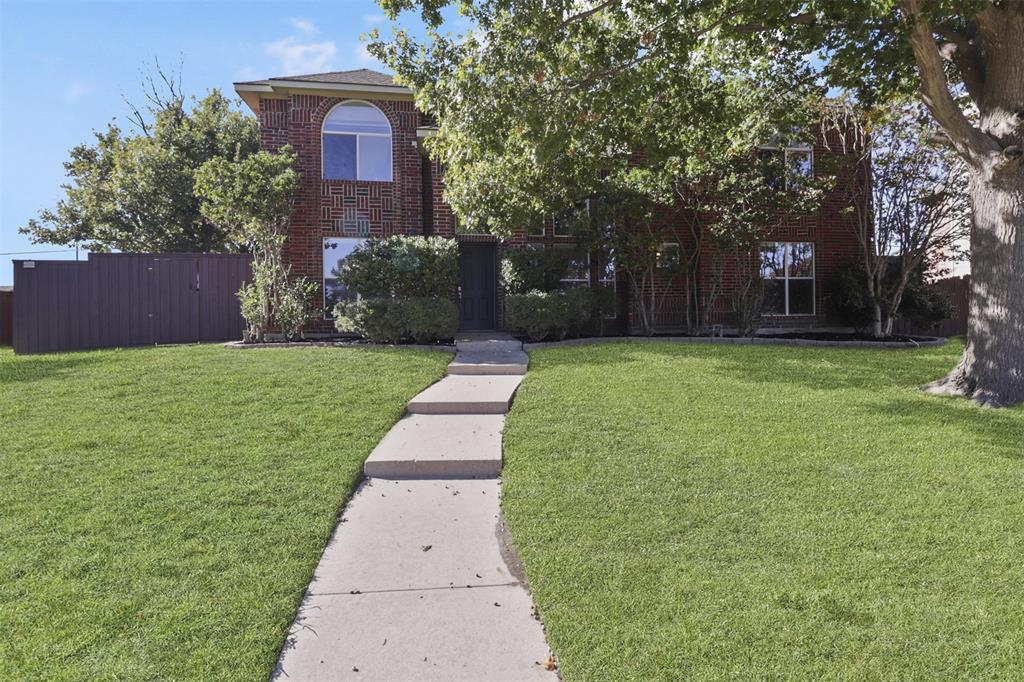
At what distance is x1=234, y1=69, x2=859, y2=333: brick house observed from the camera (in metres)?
14.2

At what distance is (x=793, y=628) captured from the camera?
2811mm

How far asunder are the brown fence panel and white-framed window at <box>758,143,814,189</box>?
17852 millimetres

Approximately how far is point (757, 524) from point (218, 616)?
3032 mm

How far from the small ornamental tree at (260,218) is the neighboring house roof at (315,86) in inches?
89.0

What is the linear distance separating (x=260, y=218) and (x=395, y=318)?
3.52 metres

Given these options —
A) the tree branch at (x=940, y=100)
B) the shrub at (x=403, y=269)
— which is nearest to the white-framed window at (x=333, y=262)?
the shrub at (x=403, y=269)

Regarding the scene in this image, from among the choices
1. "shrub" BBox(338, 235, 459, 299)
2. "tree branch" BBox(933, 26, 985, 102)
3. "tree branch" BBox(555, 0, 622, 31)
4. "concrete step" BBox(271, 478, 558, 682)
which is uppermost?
"tree branch" BBox(555, 0, 622, 31)

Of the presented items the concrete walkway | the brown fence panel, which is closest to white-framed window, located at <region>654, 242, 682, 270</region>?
the concrete walkway

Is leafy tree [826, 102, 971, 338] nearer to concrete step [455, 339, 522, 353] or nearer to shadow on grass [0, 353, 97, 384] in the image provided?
concrete step [455, 339, 522, 353]

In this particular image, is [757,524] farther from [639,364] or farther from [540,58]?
[540,58]

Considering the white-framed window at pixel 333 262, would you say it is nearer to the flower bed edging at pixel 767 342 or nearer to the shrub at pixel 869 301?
the flower bed edging at pixel 767 342

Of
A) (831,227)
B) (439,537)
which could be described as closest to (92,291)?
(439,537)

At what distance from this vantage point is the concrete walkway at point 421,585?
2.66 m

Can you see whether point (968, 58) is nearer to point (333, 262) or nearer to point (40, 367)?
point (333, 262)
